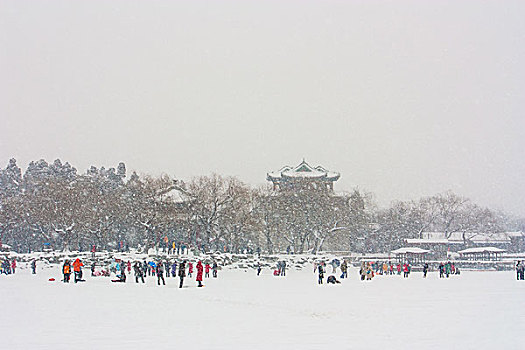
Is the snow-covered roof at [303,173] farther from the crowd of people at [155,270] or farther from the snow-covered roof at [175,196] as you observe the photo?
the crowd of people at [155,270]

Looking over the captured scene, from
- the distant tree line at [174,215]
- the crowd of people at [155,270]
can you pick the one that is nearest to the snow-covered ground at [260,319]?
the crowd of people at [155,270]

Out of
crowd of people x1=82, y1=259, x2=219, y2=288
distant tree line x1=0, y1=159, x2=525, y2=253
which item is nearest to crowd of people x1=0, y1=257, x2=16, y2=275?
crowd of people x1=82, y1=259, x2=219, y2=288

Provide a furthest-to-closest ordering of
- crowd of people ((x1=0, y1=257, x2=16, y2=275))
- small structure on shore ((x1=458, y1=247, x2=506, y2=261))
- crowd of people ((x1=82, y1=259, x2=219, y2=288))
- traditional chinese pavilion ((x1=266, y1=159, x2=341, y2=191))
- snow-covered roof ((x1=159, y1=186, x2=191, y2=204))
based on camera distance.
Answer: traditional chinese pavilion ((x1=266, y1=159, x2=341, y2=191)) → snow-covered roof ((x1=159, y1=186, x2=191, y2=204)) → small structure on shore ((x1=458, y1=247, x2=506, y2=261)) → crowd of people ((x1=0, y1=257, x2=16, y2=275)) → crowd of people ((x1=82, y1=259, x2=219, y2=288))

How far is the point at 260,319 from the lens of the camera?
19.2 m

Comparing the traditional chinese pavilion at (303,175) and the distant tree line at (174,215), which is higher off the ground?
the traditional chinese pavilion at (303,175)

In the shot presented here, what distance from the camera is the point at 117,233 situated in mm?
72250

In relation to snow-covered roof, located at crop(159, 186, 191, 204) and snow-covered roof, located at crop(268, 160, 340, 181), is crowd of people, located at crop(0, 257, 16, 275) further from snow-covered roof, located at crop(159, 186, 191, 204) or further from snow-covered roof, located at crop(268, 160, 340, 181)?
snow-covered roof, located at crop(268, 160, 340, 181)

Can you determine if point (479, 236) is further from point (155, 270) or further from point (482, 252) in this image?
point (155, 270)

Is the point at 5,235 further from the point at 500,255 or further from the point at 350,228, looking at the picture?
the point at 500,255

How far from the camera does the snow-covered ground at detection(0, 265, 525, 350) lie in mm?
14602

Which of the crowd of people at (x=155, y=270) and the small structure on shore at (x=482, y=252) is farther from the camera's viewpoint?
the small structure on shore at (x=482, y=252)

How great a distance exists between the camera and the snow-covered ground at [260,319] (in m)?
14.6

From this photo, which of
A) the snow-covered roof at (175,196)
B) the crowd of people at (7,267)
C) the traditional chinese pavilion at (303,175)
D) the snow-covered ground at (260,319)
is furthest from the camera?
the traditional chinese pavilion at (303,175)

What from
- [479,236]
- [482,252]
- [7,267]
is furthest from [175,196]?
[479,236]
